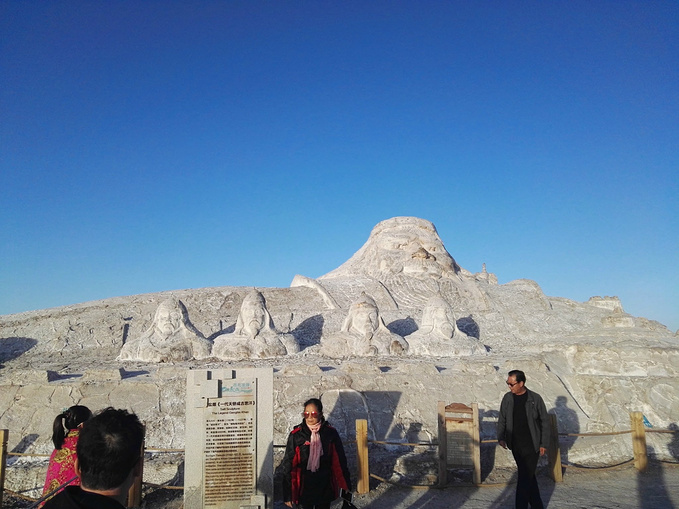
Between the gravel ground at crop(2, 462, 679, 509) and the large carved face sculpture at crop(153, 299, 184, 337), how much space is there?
8040mm

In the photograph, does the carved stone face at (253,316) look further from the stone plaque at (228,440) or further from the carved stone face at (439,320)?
the stone plaque at (228,440)

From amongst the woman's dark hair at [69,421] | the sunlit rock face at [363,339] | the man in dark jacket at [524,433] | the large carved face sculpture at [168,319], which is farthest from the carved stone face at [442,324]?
the woman's dark hair at [69,421]

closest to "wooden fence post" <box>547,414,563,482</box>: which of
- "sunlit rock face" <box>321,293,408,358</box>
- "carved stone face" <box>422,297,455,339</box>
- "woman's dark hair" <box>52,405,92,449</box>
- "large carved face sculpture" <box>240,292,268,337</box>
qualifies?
"woman's dark hair" <box>52,405,92,449</box>

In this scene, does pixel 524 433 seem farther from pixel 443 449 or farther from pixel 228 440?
pixel 228 440

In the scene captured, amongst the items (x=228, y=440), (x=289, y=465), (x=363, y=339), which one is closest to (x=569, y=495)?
(x=289, y=465)

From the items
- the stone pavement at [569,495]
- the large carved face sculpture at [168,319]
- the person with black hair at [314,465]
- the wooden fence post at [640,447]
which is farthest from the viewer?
the large carved face sculpture at [168,319]

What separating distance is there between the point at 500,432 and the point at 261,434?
269cm

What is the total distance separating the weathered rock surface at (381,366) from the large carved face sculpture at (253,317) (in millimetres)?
1002

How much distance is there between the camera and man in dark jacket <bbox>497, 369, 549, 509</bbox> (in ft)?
18.0

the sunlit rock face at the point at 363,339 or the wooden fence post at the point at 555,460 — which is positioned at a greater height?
the sunlit rock face at the point at 363,339

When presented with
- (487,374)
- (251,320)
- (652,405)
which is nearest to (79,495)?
(487,374)

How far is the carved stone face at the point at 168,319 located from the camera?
48.2 feet

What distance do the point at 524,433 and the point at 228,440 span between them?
3.21 metres

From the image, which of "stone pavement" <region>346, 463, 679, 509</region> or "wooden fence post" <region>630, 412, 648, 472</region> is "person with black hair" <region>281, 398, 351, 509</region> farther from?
"wooden fence post" <region>630, 412, 648, 472</region>
